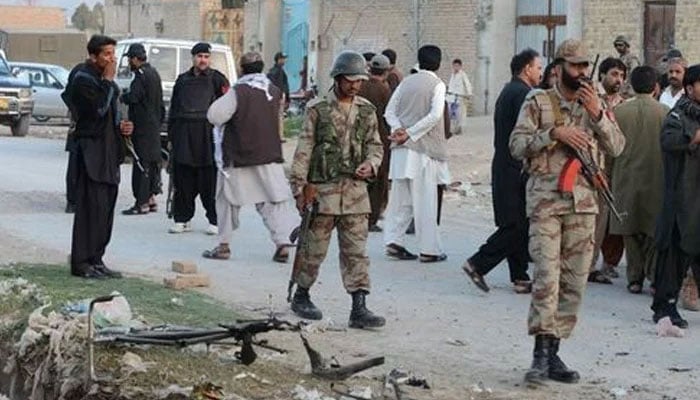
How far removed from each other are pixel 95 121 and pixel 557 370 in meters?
4.27

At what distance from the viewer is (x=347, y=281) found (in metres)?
9.91

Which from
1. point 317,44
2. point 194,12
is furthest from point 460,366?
point 194,12

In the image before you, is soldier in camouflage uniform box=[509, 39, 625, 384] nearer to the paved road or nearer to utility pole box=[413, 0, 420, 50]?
the paved road

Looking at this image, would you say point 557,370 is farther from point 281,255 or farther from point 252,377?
point 281,255

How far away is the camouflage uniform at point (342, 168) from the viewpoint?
986 centimetres

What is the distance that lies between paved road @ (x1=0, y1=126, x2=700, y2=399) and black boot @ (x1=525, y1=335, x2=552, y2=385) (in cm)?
11

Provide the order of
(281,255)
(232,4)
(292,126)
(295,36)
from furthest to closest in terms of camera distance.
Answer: (232,4), (295,36), (292,126), (281,255)

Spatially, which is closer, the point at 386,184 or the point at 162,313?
the point at 162,313

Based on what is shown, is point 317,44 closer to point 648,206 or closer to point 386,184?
point 386,184

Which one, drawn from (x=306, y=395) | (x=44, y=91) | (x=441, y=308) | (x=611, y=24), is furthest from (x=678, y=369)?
(x=44, y=91)

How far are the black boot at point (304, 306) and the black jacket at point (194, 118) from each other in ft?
14.8

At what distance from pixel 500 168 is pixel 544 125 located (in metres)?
3.41

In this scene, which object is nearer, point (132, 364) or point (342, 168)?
point (132, 364)

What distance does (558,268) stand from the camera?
8.30 metres
